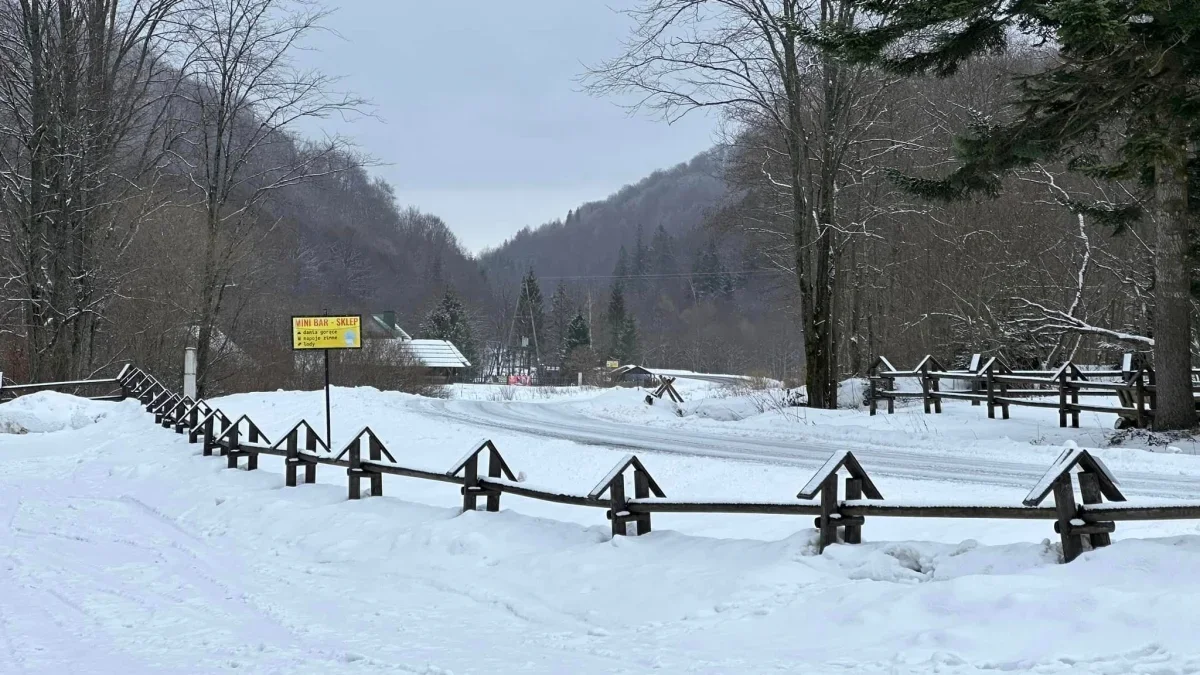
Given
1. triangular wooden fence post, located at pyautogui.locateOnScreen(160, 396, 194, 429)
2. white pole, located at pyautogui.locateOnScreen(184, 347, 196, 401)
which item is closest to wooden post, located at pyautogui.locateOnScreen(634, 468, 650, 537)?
triangular wooden fence post, located at pyautogui.locateOnScreen(160, 396, 194, 429)

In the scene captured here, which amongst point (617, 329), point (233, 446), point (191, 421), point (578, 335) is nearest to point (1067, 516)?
point (233, 446)

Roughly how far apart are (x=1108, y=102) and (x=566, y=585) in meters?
12.5

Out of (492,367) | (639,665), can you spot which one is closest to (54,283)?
(639,665)

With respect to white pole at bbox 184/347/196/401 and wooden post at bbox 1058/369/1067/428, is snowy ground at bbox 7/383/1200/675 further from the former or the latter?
white pole at bbox 184/347/196/401

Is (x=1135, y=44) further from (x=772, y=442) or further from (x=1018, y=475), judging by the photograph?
(x=772, y=442)

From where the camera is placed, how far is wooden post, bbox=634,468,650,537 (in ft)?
31.9

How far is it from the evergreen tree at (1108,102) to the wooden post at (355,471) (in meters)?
10.2

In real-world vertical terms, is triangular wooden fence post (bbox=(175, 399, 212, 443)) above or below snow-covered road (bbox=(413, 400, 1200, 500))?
above

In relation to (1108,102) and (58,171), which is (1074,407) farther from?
(58,171)

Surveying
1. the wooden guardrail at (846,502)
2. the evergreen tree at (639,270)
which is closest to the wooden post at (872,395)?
the wooden guardrail at (846,502)

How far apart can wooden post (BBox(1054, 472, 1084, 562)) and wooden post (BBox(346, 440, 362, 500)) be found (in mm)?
8847

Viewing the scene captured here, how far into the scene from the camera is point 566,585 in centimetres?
883

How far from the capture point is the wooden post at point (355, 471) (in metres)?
13.2

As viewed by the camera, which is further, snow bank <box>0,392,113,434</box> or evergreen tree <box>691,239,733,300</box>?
evergreen tree <box>691,239,733,300</box>
